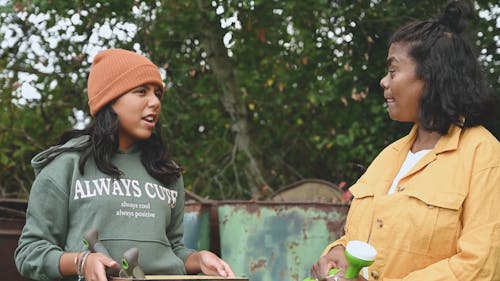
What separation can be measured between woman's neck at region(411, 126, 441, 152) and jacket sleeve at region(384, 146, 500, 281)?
23cm

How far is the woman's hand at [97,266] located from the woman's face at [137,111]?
541 millimetres

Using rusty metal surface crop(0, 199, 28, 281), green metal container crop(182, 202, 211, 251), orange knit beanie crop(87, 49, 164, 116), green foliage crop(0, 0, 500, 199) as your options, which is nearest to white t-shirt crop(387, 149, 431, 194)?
orange knit beanie crop(87, 49, 164, 116)

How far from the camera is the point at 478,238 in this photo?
7.55 ft

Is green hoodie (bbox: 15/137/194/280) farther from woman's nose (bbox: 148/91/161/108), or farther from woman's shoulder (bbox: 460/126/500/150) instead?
woman's shoulder (bbox: 460/126/500/150)

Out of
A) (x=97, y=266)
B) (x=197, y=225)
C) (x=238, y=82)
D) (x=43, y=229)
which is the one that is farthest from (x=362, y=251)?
(x=238, y=82)

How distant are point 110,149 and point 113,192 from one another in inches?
6.7

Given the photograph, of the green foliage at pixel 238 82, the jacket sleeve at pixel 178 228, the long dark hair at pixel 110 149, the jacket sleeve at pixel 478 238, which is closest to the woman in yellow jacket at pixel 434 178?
the jacket sleeve at pixel 478 238

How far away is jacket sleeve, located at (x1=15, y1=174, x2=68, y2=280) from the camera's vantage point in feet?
8.08

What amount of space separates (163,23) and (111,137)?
11.3ft

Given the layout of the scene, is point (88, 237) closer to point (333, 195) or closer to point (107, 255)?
point (107, 255)

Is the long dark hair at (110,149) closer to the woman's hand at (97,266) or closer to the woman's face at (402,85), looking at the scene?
the woman's hand at (97,266)

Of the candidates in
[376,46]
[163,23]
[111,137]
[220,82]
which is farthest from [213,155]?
[111,137]

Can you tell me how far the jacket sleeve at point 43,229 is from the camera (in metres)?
2.46

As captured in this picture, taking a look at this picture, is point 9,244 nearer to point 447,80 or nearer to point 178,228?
point 178,228
